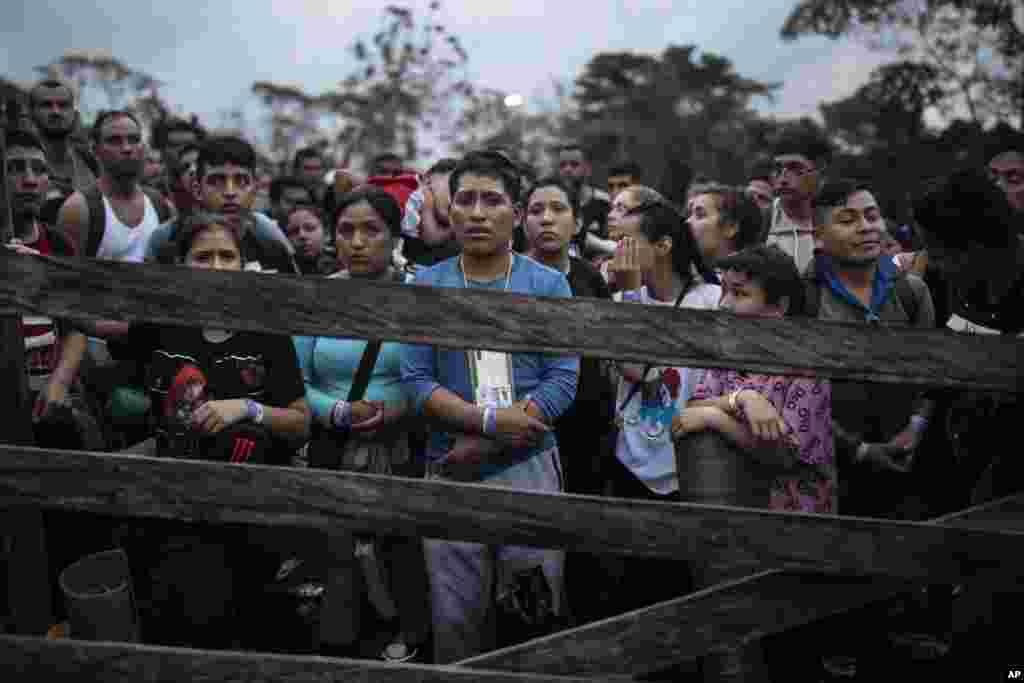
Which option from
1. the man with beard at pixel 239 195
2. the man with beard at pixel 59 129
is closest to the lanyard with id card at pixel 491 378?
the man with beard at pixel 239 195

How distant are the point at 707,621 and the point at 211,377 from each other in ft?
6.73

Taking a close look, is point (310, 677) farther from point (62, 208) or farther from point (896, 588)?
point (62, 208)

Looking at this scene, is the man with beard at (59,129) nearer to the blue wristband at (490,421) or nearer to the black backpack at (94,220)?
the black backpack at (94,220)

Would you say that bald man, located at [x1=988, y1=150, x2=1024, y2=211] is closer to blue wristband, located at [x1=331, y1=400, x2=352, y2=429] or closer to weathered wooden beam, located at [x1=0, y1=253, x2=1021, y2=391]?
weathered wooden beam, located at [x1=0, y1=253, x2=1021, y2=391]

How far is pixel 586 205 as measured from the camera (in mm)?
7746

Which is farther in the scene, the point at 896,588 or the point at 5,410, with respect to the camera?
the point at 5,410

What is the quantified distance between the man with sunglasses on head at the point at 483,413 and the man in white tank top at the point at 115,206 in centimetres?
208

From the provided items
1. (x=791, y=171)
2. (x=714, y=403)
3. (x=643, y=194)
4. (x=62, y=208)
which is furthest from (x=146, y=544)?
(x=791, y=171)

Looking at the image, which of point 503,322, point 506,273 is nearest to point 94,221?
point 506,273

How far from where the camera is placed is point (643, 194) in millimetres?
5051

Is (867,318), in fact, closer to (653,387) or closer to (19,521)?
(653,387)

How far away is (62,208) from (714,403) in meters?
3.85

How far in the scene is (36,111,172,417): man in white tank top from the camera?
5.01 m

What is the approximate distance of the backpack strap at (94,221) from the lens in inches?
197
